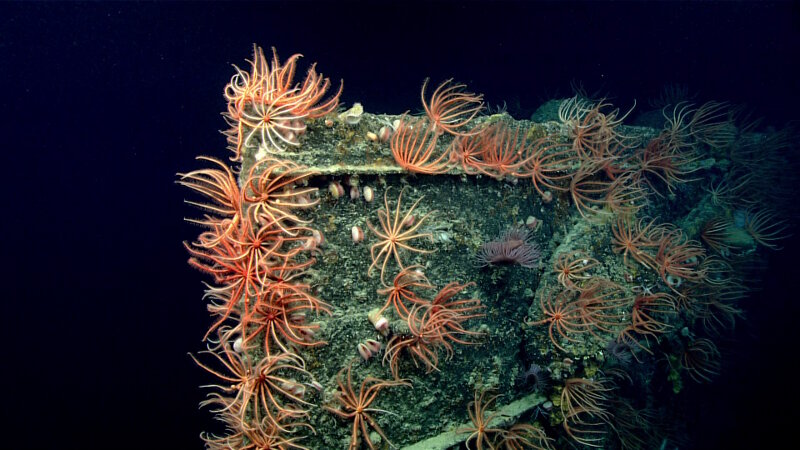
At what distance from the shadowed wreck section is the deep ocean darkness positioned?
998cm

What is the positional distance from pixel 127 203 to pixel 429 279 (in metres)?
13.3

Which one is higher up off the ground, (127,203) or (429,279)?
(127,203)

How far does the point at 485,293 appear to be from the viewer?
4.13 meters

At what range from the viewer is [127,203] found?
13039mm

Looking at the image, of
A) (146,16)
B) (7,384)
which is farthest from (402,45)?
(7,384)

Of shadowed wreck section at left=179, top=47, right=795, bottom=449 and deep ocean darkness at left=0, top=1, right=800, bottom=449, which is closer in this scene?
shadowed wreck section at left=179, top=47, right=795, bottom=449

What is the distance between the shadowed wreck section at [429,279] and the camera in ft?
10.3

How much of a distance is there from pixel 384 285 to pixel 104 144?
14.0 metres

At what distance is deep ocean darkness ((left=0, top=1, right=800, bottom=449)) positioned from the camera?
12.2 meters

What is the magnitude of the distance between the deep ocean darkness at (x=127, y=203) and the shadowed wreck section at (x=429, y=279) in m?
9.98

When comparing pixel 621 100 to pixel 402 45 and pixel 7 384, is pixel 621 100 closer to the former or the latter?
pixel 402 45

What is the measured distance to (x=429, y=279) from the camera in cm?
378

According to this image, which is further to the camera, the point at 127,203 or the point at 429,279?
the point at 127,203

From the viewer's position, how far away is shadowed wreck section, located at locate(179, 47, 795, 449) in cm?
315
